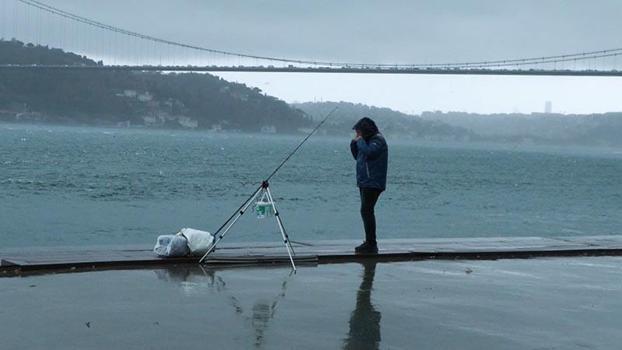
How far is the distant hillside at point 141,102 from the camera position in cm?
11106

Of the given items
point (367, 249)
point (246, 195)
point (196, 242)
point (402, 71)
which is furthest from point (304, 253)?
point (402, 71)

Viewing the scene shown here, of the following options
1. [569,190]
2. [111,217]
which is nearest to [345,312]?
[111,217]

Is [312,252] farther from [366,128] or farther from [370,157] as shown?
[366,128]

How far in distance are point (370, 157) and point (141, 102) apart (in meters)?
120

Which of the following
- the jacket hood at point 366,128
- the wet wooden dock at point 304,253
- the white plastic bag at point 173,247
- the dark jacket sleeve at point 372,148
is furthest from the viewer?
the jacket hood at point 366,128

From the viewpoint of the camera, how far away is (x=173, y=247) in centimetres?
799

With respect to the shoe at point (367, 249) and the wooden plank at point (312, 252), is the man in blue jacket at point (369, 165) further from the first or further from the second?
the wooden plank at point (312, 252)

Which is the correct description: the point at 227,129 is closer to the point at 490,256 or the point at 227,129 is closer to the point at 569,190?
the point at 569,190

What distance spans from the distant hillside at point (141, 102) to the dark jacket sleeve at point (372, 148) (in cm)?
9972

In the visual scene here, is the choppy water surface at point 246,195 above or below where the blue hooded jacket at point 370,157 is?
below

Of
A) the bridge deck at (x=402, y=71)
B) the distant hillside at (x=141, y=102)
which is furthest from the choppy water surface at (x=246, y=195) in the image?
the distant hillside at (x=141, y=102)

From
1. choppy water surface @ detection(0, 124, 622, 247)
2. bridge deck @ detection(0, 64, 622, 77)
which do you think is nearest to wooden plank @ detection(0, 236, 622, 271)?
choppy water surface @ detection(0, 124, 622, 247)

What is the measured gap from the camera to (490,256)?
925cm

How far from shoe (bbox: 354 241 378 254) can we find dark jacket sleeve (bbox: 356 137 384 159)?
32.2 inches
